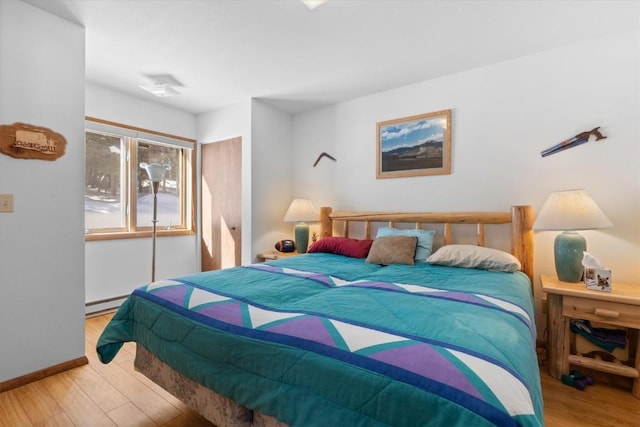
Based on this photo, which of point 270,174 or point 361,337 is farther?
point 270,174

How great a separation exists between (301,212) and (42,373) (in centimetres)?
242

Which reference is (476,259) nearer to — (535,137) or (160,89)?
(535,137)

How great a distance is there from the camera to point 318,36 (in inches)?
87.4

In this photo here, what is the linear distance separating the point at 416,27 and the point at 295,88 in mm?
1418

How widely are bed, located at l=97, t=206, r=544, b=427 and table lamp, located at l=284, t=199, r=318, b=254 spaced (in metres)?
1.22

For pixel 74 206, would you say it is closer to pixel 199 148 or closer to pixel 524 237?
pixel 199 148

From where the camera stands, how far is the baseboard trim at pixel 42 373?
183 cm

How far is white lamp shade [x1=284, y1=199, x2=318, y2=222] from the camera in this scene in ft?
11.3

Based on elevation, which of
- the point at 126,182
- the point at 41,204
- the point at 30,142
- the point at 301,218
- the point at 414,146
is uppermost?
the point at 414,146

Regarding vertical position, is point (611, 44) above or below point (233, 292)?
above

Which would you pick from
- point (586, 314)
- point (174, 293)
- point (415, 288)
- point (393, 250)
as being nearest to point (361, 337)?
point (415, 288)

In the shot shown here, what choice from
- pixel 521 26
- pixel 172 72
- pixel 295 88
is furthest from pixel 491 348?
pixel 172 72

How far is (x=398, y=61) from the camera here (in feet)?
8.50

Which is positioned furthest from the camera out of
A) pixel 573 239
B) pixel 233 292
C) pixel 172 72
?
pixel 172 72
